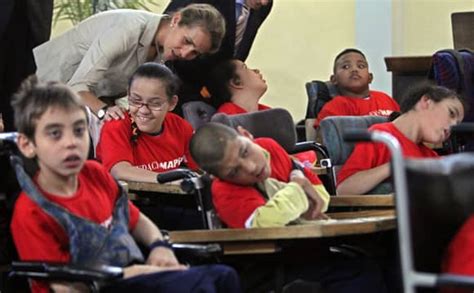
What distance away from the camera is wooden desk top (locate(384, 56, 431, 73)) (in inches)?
265

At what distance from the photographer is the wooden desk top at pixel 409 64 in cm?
672

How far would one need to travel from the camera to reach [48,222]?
3.04 metres

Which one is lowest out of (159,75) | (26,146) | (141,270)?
(141,270)

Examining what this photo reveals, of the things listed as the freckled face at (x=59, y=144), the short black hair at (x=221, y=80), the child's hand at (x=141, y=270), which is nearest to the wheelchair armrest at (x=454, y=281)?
the child's hand at (x=141, y=270)

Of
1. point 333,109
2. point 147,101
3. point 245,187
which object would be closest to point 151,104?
point 147,101

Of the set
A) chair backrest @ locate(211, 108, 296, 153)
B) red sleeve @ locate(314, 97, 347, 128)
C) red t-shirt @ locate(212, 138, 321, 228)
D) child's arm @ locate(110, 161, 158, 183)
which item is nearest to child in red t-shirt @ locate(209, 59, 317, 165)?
chair backrest @ locate(211, 108, 296, 153)

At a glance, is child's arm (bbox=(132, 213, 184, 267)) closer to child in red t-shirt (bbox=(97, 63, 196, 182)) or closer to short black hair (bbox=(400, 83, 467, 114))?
child in red t-shirt (bbox=(97, 63, 196, 182))

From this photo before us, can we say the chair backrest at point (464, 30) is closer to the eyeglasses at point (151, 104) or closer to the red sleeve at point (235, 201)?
the eyeglasses at point (151, 104)

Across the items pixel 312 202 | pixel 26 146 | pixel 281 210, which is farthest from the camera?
pixel 312 202

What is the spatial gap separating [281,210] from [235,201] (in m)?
0.17

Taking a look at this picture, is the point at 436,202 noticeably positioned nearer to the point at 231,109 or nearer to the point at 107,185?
the point at 107,185

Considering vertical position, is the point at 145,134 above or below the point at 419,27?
below

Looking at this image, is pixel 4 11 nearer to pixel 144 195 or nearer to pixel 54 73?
pixel 54 73

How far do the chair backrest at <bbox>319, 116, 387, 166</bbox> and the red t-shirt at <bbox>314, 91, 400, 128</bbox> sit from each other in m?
1.11
